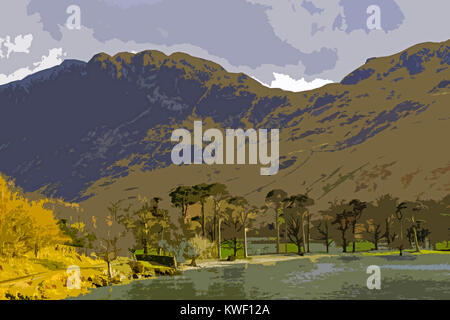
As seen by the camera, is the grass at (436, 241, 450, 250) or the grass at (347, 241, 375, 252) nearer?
the grass at (436, 241, 450, 250)

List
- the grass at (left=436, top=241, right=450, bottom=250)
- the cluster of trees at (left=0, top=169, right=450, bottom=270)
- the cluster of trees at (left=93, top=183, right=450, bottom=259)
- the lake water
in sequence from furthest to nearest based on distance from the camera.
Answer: the grass at (left=436, top=241, right=450, bottom=250)
the cluster of trees at (left=93, top=183, right=450, bottom=259)
the cluster of trees at (left=0, top=169, right=450, bottom=270)
the lake water

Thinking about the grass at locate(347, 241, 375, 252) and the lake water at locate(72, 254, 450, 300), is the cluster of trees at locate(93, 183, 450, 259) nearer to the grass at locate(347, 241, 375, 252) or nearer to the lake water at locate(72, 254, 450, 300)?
the grass at locate(347, 241, 375, 252)

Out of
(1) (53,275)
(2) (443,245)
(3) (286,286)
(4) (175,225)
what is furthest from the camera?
(2) (443,245)

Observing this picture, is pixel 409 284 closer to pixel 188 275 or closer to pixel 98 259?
pixel 188 275

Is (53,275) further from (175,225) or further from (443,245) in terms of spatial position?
(443,245)

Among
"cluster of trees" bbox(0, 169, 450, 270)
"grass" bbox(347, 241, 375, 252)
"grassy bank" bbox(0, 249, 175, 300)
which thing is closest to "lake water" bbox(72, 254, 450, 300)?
"grassy bank" bbox(0, 249, 175, 300)

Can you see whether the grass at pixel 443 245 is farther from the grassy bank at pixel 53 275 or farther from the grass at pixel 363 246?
the grassy bank at pixel 53 275

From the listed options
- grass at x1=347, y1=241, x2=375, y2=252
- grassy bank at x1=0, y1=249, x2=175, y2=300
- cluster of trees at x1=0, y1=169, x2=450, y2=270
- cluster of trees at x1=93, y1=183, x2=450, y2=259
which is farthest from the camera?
grass at x1=347, y1=241, x2=375, y2=252

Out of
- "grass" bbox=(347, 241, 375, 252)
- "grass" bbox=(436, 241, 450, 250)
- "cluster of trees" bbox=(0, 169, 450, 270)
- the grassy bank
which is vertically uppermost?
"cluster of trees" bbox=(0, 169, 450, 270)

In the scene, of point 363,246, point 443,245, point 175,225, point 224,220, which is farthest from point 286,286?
point 363,246

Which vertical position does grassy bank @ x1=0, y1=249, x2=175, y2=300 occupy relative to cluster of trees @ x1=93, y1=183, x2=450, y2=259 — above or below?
below

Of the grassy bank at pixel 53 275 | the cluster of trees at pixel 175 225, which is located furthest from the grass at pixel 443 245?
the grassy bank at pixel 53 275

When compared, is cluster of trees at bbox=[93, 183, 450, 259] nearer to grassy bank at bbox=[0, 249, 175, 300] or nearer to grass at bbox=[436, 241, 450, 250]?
grass at bbox=[436, 241, 450, 250]
